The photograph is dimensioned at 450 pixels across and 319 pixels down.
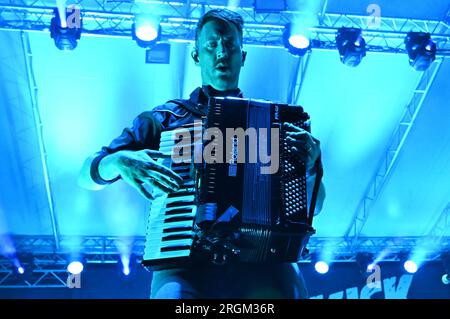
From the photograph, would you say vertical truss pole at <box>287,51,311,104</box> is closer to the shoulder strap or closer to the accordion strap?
the shoulder strap

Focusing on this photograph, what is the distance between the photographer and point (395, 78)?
683 cm

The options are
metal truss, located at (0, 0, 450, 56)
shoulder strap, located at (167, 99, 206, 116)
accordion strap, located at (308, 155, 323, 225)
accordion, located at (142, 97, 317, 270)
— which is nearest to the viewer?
accordion, located at (142, 97, 317, 270)

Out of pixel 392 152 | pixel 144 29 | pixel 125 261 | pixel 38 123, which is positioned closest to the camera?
pixel 144 29

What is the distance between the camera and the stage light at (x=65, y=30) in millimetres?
5422

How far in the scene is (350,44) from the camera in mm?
5875

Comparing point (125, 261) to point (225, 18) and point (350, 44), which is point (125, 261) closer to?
point (350, 44)

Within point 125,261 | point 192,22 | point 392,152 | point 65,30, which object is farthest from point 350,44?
point 125,261

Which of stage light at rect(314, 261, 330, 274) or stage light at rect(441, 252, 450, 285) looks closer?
stage light at rect(314, 261, 330, 274)

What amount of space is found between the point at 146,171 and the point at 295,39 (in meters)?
4.54

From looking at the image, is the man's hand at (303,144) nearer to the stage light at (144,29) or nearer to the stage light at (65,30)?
the stage light at (144,29)

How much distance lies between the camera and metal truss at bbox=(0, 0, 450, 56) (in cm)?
563

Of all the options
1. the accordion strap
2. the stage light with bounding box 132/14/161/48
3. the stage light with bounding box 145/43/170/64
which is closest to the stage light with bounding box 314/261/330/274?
the stage light with bounding box 145/43/170/64

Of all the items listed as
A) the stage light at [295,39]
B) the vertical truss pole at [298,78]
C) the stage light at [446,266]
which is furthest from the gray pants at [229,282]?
the stage light at [446,266]

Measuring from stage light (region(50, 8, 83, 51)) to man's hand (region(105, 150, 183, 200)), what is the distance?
405 centimetres
